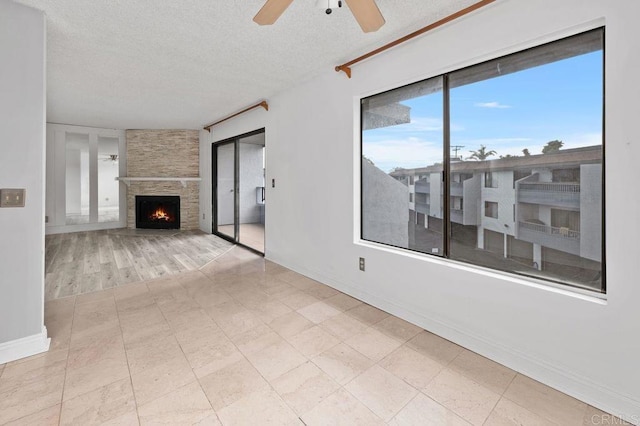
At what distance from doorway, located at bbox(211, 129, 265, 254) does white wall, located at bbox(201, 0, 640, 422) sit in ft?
7.15

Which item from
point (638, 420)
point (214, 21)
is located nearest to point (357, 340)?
point (638, 420)

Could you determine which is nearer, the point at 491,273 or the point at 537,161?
the point at 537,161

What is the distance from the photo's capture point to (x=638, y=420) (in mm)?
1479

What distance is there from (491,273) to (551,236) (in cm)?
44

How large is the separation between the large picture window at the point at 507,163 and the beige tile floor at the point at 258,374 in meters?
0.77

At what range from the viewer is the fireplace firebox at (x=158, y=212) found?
714 cm

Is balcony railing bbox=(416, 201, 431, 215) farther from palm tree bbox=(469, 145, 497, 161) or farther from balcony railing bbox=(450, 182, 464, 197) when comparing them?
palm tree bbox=(469, 145, 497, 161)

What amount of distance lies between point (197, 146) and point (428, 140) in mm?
6227

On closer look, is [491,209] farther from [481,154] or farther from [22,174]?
[22,174]

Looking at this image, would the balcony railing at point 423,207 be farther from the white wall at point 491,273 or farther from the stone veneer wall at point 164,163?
the stone veneer wall at point 164,163

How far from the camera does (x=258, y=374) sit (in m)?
1.86

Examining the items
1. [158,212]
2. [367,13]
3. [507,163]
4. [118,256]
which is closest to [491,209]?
[507,163]

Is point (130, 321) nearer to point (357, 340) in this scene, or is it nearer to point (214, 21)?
point (357, 340)

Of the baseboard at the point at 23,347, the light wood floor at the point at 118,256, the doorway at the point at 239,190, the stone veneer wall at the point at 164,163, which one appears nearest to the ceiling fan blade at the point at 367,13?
the baseboard at the point at 23,347
